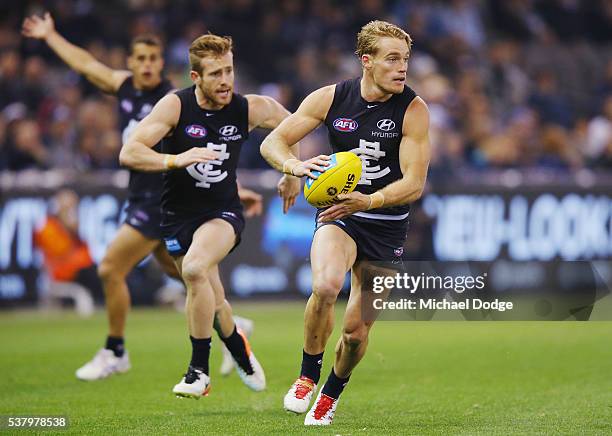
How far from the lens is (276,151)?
8.04 metres

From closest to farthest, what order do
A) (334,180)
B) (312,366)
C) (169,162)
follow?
(334,180) < (312,366) < (169,162)

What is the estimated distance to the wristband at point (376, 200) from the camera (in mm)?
7539

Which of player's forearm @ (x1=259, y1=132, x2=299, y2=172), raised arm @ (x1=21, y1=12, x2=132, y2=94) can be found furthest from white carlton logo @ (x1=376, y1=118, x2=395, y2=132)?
raised arm @ (x1=21, y1=12, x2=132, y2=94)

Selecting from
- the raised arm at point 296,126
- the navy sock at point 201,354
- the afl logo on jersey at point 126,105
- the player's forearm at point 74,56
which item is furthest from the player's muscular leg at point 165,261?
the raised arm at point 296,126

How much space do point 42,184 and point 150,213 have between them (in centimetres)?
630

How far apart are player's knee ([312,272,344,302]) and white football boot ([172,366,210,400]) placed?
51.5 inches

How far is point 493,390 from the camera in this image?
9.56 m

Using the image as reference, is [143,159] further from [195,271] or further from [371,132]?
[371,132]

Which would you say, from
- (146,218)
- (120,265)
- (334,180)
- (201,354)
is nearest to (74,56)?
(146,218)

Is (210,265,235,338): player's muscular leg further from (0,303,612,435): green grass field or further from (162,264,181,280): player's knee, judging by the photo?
(162,264,181,280): player's knee

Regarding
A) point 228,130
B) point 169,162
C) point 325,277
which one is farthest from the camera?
point 228,130

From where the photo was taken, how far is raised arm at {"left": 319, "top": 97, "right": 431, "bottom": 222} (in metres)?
7.48

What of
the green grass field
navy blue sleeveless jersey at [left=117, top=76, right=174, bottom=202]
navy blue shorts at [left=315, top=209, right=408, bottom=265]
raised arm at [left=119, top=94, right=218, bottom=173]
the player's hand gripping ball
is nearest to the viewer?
the player's hand gripping ball

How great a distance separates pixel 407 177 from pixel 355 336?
1.09m
